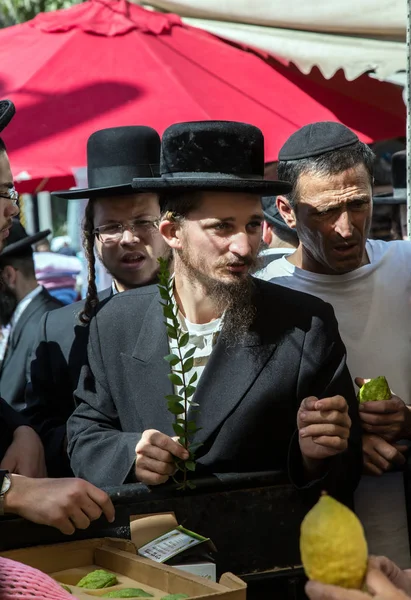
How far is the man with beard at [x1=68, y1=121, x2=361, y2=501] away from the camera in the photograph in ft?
10.2

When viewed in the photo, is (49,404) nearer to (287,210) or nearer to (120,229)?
(120,229)

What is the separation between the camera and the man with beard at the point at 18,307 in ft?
18.7

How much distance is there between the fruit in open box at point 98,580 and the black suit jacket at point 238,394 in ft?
2.13

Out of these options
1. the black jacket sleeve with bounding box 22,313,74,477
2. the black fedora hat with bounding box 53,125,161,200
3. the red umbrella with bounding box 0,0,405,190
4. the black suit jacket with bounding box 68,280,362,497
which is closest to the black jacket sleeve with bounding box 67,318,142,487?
the black suit jacket with bounding box 68,280,362,497

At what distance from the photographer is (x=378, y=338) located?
11.9ft

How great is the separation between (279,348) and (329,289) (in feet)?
1.90

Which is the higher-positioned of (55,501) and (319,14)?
(319,14)

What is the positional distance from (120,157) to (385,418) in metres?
2.02

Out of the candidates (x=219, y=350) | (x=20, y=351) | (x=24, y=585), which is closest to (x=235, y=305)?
(x=219, y=350)

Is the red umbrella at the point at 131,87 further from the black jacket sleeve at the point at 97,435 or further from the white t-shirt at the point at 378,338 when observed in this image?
the black jacket sleeve at the point at 97,435

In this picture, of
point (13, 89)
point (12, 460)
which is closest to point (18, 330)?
point (13, 89)

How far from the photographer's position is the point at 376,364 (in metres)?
3.63

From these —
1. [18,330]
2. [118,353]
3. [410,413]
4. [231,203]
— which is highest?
[231,203]

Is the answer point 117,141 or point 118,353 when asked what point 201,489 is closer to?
point 118,353
